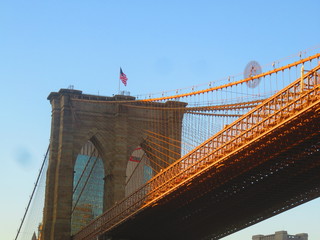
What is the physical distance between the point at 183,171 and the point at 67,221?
1756cm

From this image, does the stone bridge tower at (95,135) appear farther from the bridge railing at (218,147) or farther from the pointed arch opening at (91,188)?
the pointed arch opening at (91,188)

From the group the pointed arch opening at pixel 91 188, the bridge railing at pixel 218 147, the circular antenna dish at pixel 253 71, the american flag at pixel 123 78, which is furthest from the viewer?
the pointed arch opening at pixel 91 188

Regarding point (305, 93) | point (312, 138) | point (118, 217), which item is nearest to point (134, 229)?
point (118, 217)

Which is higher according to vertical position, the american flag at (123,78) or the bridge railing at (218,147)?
the american flag at (123,78)

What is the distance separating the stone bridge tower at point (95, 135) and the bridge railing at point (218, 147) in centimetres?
297

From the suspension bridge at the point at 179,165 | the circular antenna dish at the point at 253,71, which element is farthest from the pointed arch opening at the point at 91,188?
the circular antenna dish at the point at 253,71

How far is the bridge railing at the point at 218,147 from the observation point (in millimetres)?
32625

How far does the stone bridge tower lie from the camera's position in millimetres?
57875

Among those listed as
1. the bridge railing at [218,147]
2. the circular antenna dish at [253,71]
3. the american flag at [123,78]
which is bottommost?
the bridge railing at [218,147]

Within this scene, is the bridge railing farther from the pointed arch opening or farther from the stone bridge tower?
the pointed arch opening

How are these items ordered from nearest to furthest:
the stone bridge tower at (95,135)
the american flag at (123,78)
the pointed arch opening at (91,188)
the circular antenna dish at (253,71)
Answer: the circular antenna dish at (253,71)
the stone bridge tower at (95,135)
the american flag at (123,78)
the pointed arch opening at (91,188)

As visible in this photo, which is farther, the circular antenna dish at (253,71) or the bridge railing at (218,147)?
the circular antenna dish at (253,71)

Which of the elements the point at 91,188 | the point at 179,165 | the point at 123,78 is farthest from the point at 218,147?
the point at 91,188

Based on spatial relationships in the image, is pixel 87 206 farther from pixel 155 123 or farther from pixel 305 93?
pixel 305 93
